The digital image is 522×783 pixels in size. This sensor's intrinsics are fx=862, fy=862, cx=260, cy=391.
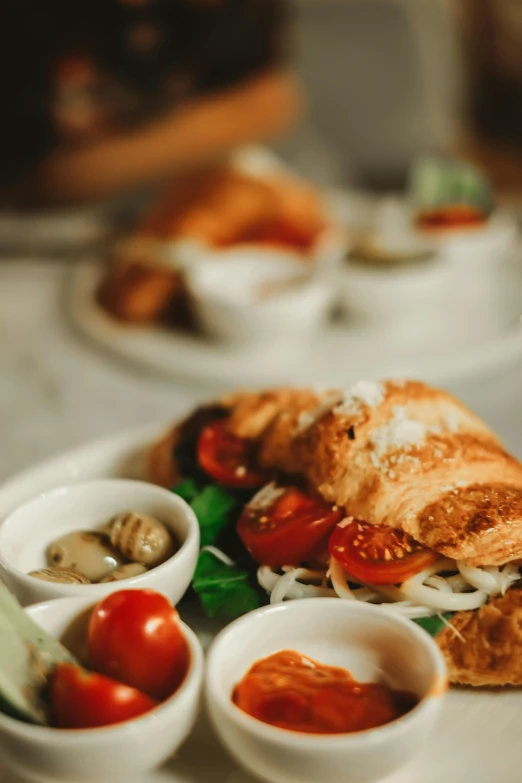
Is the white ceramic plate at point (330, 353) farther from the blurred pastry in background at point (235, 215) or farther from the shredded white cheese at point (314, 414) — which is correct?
the shredded white cheese at point (314, 414)

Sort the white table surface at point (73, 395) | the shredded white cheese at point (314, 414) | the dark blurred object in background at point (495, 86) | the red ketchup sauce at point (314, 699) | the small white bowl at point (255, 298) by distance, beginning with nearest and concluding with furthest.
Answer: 1. the red ketchup sauce at point (314, 699)
2. the shredded white cheese at point (314, 414)
3. the white table surface at point (73, 395)
4. the small white bowl at point (255, 298)
5. the dark blurred object in background at point (495, 86)

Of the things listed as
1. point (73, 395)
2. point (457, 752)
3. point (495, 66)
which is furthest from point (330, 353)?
point (495, 66)

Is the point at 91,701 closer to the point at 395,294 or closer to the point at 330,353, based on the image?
the point at 330,353

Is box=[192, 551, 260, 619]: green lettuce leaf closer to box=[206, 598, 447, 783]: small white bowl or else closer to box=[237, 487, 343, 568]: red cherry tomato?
box=[237, 487, 343, 568]: red cherry tomato

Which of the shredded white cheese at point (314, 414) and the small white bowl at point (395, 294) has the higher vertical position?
the shredded white cheese at point (314, 414)

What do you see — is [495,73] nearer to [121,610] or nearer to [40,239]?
[40,239]

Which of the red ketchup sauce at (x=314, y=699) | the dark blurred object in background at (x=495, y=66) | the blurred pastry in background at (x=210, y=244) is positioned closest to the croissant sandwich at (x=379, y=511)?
the red ketchup sauce at (x=314, y=699)
